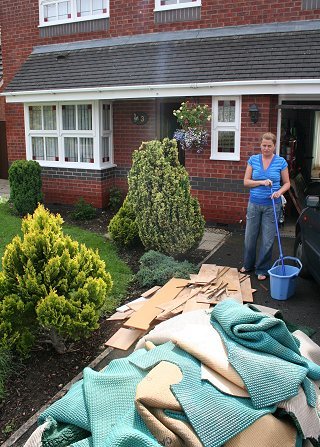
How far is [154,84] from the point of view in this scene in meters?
9.32

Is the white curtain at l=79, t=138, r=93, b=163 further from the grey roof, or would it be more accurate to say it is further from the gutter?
the grey roof

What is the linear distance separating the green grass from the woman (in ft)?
6.01

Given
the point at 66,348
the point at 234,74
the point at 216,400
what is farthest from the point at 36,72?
the point at 216,400

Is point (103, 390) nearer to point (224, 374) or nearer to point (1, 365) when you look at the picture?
point (224, 374)

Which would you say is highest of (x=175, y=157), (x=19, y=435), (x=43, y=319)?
(x=175, y=157)

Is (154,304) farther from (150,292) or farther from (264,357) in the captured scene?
(264,357)

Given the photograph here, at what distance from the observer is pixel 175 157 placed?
6.93 meters

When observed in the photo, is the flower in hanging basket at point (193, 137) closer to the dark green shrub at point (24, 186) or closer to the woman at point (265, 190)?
the woman at point (265, 190)

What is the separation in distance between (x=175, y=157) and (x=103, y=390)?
4553 millimetres

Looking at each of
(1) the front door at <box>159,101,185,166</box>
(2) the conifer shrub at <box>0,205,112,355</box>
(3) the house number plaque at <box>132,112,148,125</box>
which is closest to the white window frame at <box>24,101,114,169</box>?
(3) the house number plaque at <box>132,112,148,125</box>

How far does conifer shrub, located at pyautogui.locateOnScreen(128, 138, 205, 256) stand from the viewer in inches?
265

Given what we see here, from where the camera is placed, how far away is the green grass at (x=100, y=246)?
6.17 m

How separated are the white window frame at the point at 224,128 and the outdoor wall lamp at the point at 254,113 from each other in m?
0.27

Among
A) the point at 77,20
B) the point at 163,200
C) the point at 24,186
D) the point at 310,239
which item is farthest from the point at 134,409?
the point at 77,20
